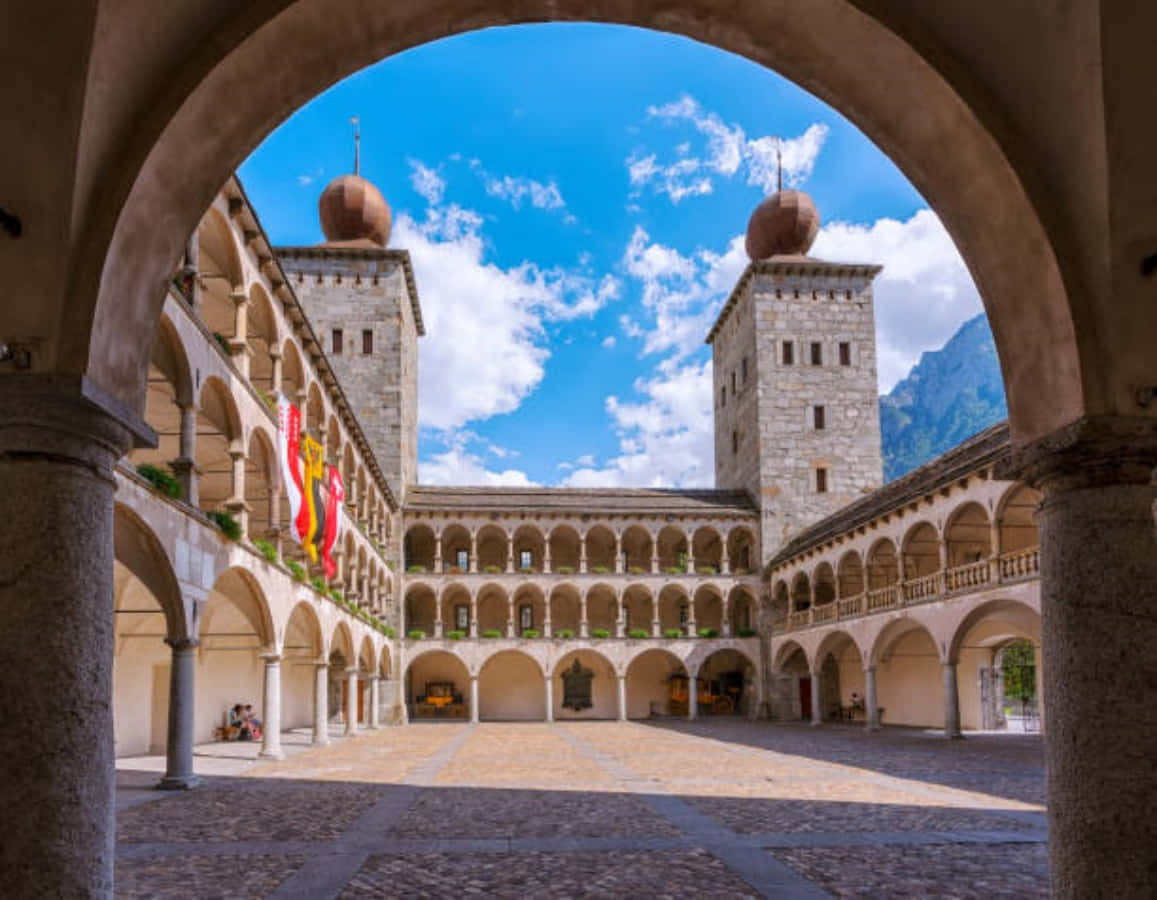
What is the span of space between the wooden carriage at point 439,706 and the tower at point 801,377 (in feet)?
48.4

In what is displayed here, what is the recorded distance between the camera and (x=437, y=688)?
151 feet

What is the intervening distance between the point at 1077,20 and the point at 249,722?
26704 mm

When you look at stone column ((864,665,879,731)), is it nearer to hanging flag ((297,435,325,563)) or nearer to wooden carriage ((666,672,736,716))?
wooden carriage ((666,672,736,716))

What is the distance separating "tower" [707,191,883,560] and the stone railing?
25.8 ft

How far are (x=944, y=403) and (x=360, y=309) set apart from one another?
530 feet

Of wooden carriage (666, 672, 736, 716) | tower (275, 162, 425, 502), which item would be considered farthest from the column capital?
wooden carriage (666, 672, 736, 716)

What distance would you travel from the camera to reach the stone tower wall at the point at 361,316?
45938 mm

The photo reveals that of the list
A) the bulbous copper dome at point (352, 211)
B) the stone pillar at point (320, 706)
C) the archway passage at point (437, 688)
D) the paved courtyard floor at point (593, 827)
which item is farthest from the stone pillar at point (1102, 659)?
the bulbous copper dome at point (352, 211)

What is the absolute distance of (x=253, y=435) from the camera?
20.3 meters

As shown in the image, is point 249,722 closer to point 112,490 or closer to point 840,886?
point 840,886

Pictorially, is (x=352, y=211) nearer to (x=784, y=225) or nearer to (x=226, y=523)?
(x=784, y=225)

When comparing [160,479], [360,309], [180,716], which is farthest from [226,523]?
[360,309]

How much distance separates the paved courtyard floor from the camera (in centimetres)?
824

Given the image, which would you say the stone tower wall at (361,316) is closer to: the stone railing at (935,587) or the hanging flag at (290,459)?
the stone railing at (935,587)
